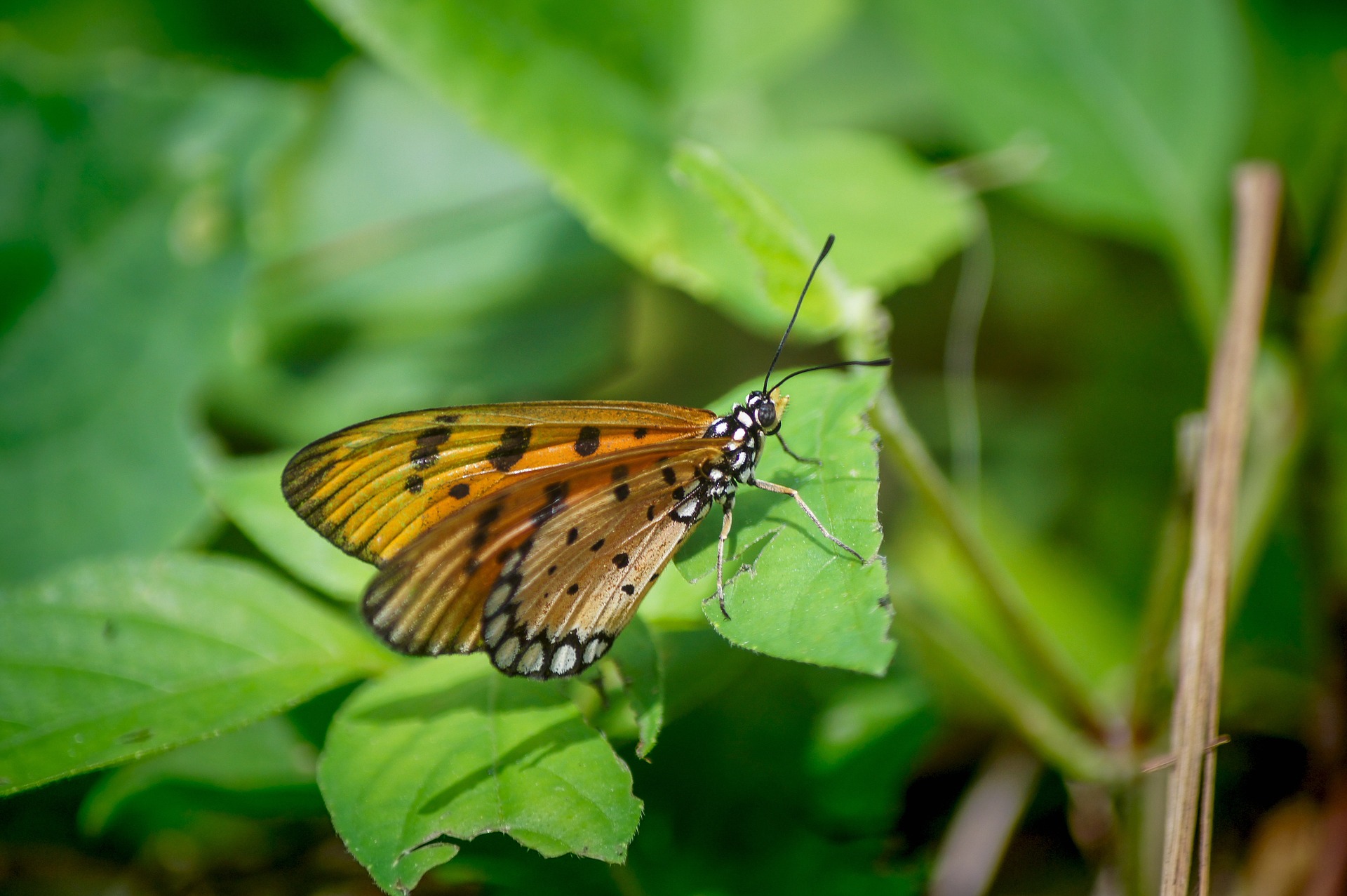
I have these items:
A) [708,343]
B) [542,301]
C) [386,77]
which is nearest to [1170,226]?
[708,343]

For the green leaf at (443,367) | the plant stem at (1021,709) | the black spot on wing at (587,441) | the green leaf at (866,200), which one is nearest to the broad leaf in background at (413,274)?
the green leaf at (443,367)

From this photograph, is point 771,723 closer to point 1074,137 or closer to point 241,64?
point 1074,137

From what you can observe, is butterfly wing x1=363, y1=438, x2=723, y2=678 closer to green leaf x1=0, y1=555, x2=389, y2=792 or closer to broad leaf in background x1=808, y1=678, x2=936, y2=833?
green leaf x1=0, y1=555, x2=389, y2=792

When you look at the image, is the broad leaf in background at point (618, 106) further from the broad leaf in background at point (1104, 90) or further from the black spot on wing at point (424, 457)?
the black spot on wing at point (424, 457)

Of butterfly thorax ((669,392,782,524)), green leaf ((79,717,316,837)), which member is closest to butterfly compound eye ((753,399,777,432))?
butterfly thorax ((669,392,782,524))

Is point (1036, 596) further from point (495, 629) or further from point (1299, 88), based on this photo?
point (495, 629)
